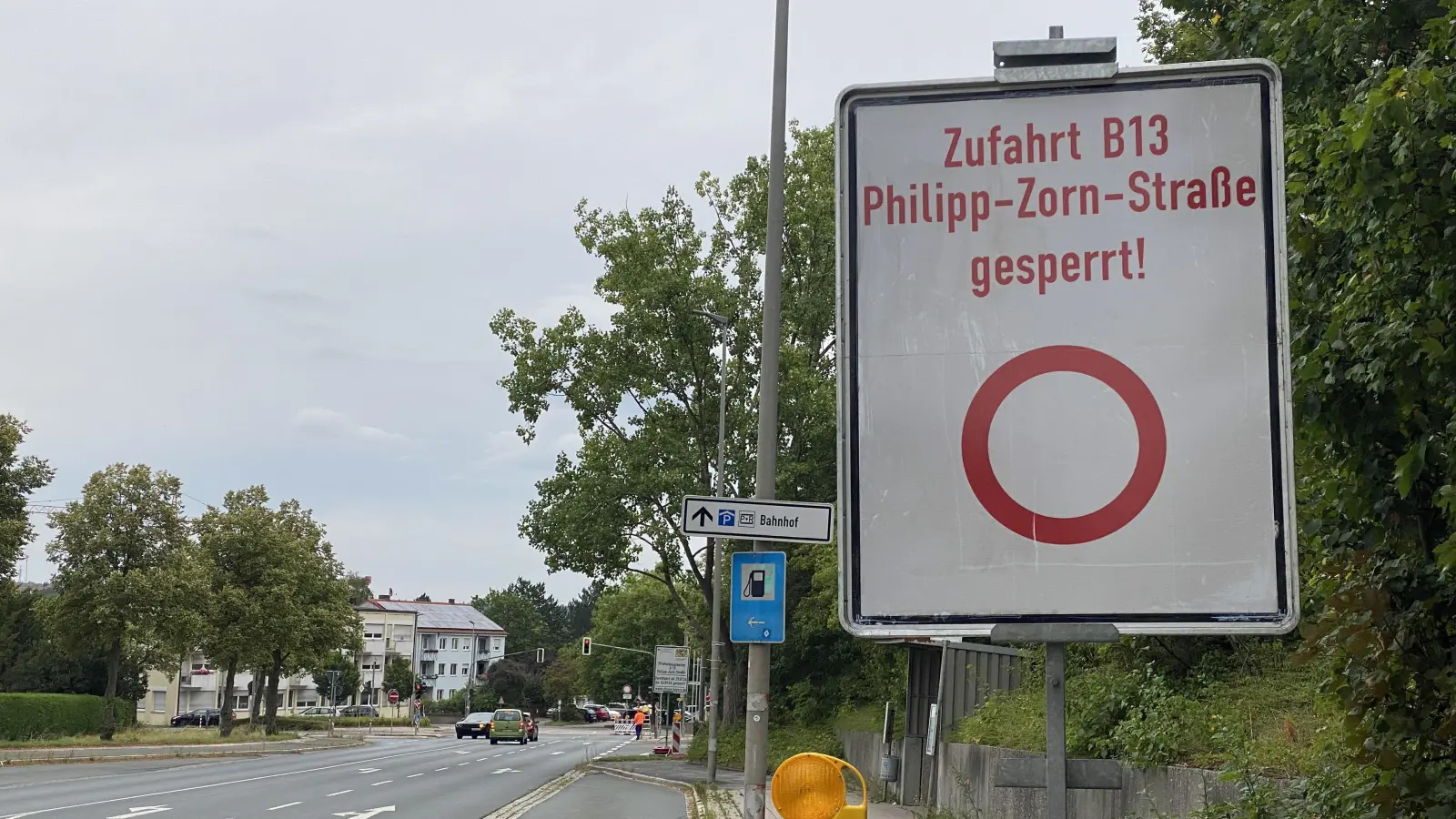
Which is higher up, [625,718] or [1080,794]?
[1080,794]

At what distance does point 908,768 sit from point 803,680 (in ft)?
54.1

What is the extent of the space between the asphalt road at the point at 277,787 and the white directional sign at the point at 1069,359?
18896 millimetres

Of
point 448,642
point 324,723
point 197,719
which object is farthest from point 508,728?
point 448,642

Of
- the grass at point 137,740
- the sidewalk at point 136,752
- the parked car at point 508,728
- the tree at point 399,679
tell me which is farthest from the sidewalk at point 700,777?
the tree at point 399,679

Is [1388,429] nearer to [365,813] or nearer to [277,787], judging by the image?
[365,813]

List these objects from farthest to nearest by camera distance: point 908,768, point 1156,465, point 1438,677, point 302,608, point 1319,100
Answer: point 302,608, point 908,768, point 1319,100, point 1438,677, point 1156,465

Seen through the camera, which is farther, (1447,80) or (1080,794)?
(1080,794)

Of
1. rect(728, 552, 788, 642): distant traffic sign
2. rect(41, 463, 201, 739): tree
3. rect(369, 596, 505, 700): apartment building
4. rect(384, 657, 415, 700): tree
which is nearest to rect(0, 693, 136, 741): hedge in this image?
rect(41, 463, 201, 739): tree

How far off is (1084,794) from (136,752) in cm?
3600

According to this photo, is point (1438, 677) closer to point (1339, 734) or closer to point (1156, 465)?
point (1339, 734)

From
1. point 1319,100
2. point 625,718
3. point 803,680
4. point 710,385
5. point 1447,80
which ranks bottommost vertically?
point 625,718

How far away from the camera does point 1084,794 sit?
11578 mm

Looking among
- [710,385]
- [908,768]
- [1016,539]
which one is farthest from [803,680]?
[1016,539]

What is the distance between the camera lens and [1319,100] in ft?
28.3
